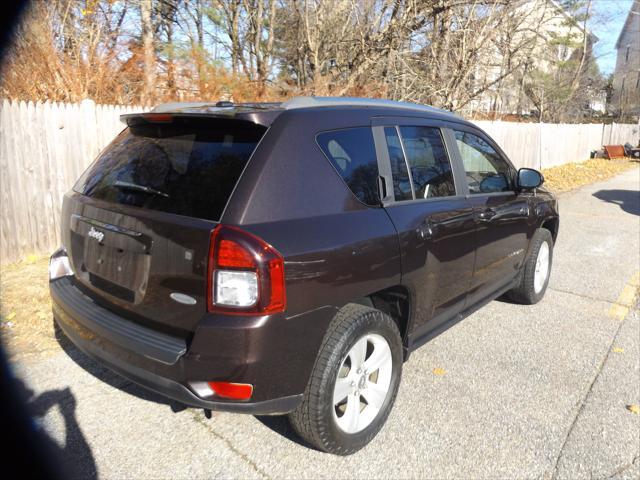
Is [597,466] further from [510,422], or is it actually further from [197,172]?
[197,172]

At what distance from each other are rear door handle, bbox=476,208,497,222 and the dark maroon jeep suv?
426 millimetres

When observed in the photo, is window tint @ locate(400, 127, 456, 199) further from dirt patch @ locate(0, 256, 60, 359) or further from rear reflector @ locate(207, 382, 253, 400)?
dirt patch @ locate(0, 256, 60, 359)

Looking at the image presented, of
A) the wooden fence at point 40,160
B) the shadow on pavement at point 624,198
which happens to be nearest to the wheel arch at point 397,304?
the wooden fence at point 40,160

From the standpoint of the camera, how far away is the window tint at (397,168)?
2.91 meters

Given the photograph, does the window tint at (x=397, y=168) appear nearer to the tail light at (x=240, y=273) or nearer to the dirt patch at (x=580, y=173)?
the tail light at (x=240, y=273)

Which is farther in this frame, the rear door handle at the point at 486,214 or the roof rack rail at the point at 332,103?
the rear door handle at the point at 486,214

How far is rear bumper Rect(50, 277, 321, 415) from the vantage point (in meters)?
2.06

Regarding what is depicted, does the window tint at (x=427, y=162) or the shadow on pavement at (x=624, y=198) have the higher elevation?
the window tint at (x=427, y=162)

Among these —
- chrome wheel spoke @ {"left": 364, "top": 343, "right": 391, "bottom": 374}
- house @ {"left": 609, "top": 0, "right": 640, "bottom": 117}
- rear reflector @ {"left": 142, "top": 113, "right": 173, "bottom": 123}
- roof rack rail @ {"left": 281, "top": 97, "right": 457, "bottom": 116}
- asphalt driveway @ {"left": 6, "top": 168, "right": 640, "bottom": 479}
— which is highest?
house @ {"left": 609, "top": 0, "right": 640, "bottom": 117}

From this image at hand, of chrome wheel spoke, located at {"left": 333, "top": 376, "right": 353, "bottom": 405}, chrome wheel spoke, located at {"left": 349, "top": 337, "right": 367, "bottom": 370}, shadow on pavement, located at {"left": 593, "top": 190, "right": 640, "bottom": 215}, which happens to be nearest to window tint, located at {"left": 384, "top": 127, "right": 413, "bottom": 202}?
chrome wheel spoke, located at {"left": 349, "top": 337, "right": 367, "bottom": 370}

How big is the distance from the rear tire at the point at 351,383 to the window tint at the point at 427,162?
965mm

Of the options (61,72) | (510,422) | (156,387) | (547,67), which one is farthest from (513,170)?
(547,67)

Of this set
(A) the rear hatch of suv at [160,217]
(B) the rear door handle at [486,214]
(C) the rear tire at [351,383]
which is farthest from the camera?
(B) the rear door handle at [486,214]

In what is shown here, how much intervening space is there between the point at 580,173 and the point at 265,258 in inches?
720
